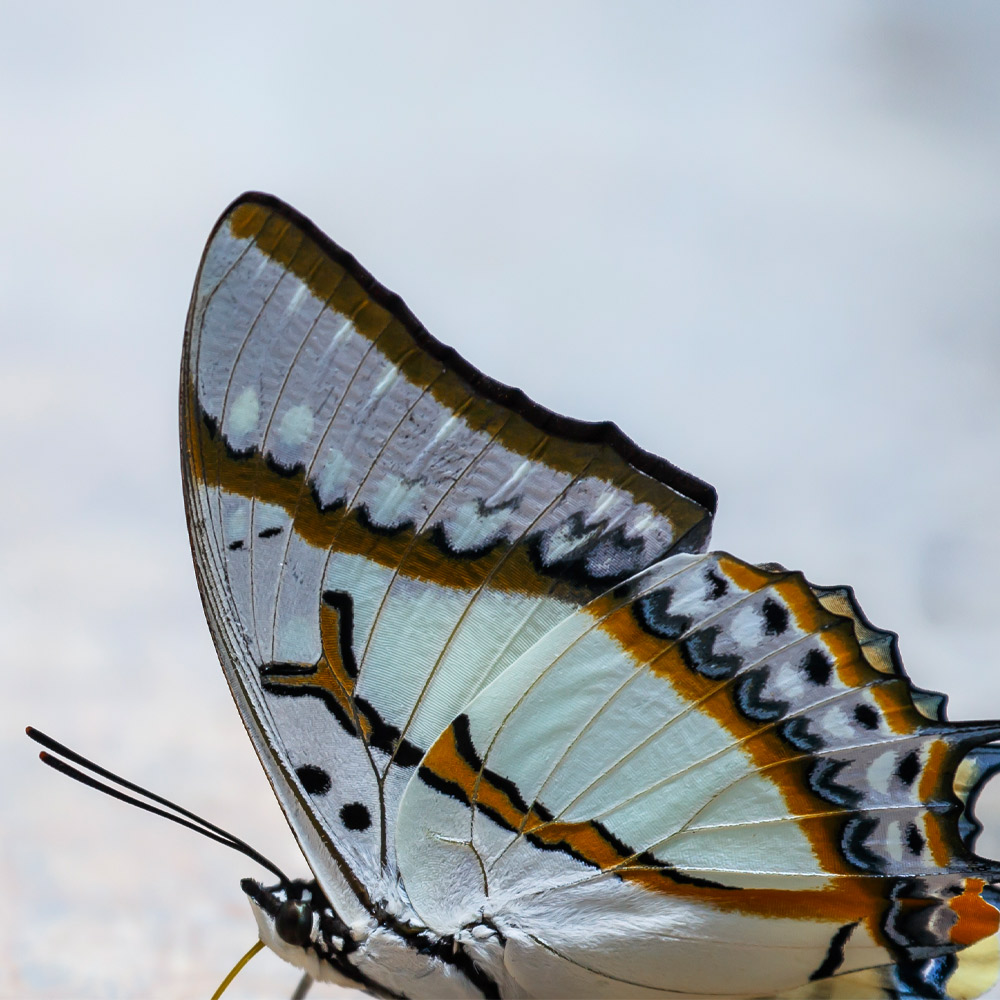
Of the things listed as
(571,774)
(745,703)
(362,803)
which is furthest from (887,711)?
(362,803)

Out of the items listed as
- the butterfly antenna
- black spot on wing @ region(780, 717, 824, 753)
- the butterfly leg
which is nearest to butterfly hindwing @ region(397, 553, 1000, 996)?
black spot on wing @ region(780, 717, 824, 753)

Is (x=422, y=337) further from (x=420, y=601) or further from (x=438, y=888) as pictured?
(x=438, y=888)

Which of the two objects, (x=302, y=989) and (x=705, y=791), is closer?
(x=705, y=791)

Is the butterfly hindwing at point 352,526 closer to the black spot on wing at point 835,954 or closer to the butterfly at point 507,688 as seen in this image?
the butterfly at point 507,688

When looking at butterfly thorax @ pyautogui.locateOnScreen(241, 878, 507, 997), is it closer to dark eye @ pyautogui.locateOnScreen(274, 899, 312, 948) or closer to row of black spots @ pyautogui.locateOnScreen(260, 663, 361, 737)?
dark eye @ pyautogui.locateOnScreen(274, 899, 312, 948)

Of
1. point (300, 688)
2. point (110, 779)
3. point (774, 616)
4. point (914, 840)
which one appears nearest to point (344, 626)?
point (300, 688)

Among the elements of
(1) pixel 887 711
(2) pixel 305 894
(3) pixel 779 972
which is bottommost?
(2) pixel 305 894

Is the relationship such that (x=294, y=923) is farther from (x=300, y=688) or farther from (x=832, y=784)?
(x=832, y=784)
